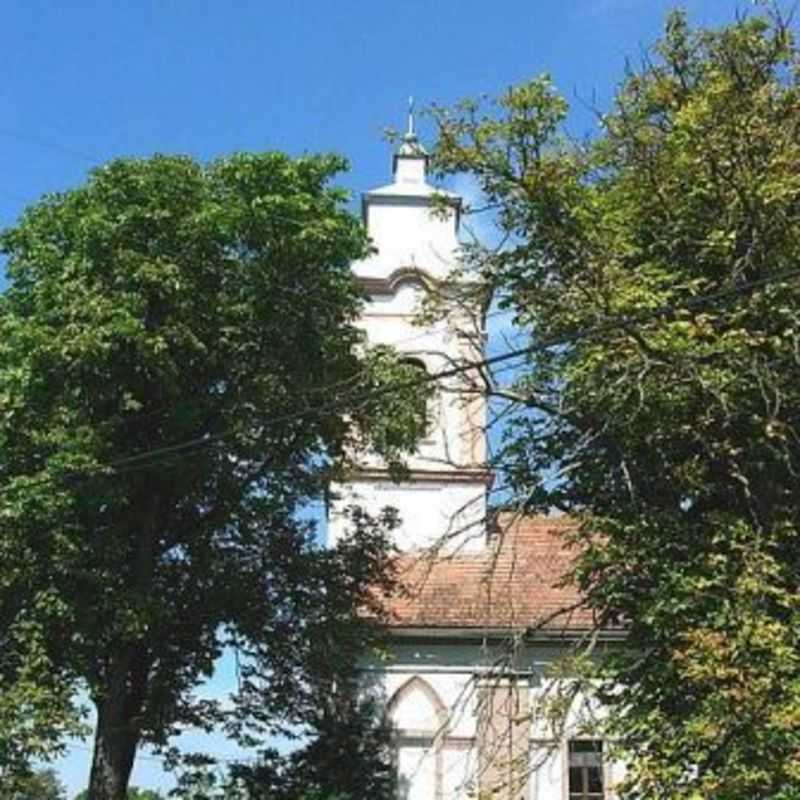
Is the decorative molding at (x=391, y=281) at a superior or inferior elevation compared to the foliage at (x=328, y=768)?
superior

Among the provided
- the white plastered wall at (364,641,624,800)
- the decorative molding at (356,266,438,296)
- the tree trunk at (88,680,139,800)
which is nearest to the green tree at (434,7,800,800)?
the tree trunk at (88,680,139,800)

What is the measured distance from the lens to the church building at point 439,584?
893 inches

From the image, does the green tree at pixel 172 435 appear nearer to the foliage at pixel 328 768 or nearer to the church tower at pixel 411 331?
the foliage at pixel 328 768

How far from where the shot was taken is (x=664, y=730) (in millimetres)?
14289

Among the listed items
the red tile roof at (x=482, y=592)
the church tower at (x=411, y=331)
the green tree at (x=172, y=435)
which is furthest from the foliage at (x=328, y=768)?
the church tower at (x=411, y=331)

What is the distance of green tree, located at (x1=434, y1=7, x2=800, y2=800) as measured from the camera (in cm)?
1396

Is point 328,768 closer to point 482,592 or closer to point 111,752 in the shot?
point 482,592

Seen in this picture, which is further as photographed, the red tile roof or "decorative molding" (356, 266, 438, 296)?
"decorative molding" (356, 266, 438, 296)

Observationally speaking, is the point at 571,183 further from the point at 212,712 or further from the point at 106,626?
the point at 212,712

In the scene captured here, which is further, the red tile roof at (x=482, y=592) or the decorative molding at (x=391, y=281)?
the decorative molding at (x=391, y=281)

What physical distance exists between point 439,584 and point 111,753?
334 inches

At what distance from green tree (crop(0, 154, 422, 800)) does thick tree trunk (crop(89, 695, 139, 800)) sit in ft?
0.13

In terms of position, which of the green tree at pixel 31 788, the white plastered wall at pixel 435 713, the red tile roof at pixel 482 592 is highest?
the red tile roof at pixel 482 592

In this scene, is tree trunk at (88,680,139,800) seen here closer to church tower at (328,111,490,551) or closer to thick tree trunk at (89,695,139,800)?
thick tree trunk at (89,695,139,800)
